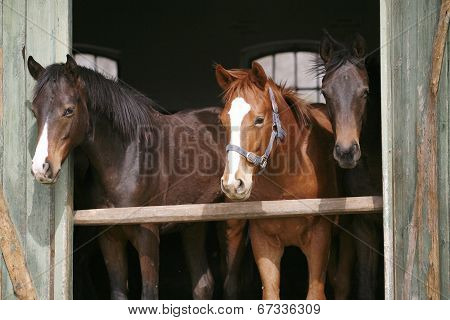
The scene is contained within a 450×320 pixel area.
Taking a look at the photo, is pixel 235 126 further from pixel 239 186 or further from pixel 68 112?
pixel 68 112

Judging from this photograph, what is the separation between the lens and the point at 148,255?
6.40 meters

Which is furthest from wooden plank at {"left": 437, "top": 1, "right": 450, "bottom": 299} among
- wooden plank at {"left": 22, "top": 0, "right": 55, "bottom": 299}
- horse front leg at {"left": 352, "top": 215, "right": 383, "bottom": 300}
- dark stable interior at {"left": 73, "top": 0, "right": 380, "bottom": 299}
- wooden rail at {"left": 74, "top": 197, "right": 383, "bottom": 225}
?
dark stable interior at {"left": 73, "top": 0, "right": 380, "bottom": 299}

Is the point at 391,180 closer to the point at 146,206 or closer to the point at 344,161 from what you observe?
the point at 344,161

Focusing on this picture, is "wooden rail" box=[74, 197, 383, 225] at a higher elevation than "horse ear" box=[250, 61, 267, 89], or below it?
below

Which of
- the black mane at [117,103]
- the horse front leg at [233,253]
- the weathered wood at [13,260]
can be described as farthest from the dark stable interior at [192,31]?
the weathered wood at [13,260]

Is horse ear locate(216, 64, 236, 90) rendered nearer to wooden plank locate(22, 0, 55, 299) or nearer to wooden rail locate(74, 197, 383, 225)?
wooden rail locate(74, 197, 383, 225)

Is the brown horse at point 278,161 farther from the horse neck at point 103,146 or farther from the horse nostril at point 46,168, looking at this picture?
the horse nostril at point 46,168

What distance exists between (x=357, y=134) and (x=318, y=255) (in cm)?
90

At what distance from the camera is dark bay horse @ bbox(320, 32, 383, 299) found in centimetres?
598

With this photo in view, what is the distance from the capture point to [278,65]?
1208 centimetres

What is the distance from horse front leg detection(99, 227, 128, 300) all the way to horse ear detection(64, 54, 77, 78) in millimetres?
1217

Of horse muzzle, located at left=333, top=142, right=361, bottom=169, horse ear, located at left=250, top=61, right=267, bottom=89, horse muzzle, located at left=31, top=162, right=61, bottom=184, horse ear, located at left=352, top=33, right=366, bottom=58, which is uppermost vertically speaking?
horse ear, located at left=352, top=33, right=366, bottom=58

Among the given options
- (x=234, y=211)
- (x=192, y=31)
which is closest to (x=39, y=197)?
(x=234, y=211)

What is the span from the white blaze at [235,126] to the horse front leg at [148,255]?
1095 mm
